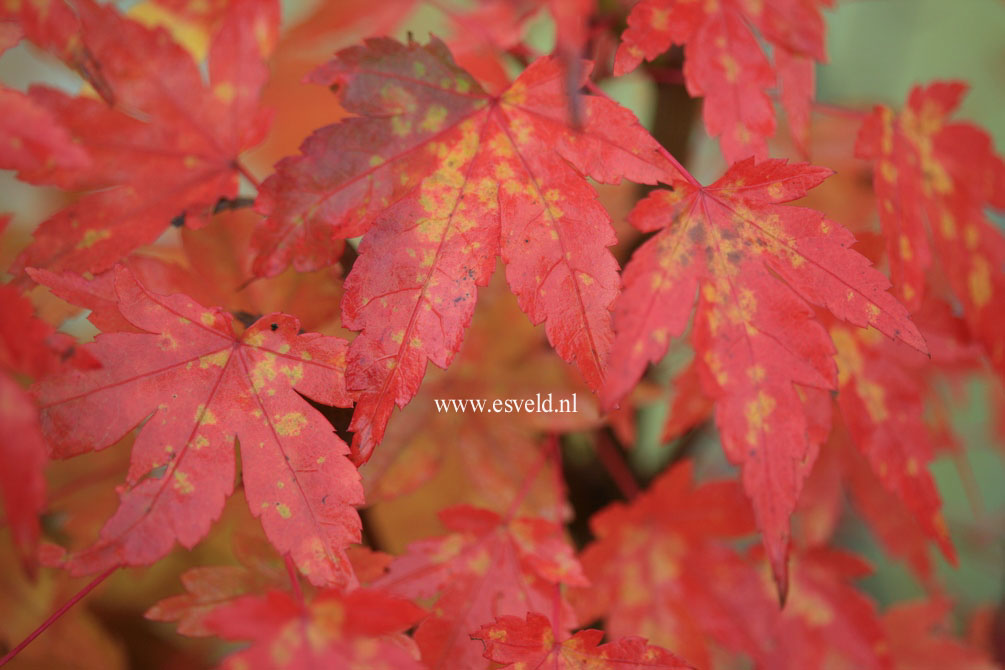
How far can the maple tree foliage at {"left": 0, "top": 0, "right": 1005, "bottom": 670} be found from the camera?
41 cm

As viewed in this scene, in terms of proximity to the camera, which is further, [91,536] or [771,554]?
[91,536]

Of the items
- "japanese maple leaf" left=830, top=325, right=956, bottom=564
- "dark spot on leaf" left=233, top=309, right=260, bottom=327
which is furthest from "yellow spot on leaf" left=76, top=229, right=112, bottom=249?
"japanese maple leaf" left=830, top=325, right=956, bottom=564

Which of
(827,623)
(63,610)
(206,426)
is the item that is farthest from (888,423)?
(63,610)

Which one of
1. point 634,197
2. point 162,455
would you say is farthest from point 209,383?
point 634,197

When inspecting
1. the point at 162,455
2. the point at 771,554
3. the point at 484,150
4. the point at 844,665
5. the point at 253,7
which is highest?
the point at 253,7

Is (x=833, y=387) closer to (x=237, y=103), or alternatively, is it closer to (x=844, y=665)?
(x=844, y=665)

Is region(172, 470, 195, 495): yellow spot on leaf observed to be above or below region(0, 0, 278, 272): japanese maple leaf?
below

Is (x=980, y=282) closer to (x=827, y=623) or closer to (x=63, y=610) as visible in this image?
(x=827, y=623)

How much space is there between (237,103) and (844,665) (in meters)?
0.80

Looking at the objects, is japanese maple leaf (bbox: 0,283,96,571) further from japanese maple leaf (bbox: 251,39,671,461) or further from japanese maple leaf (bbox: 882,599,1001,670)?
japanese maple leaf (bbox: 882,599,1001,670)

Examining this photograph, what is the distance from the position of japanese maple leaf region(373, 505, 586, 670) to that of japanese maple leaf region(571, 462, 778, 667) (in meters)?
0.10

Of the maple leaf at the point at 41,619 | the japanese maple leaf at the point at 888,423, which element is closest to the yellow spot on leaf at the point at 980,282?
the japanese maple leaf at the point at 888,423

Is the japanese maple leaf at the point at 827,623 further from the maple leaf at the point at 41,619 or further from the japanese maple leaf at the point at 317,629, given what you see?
the maple leaf at the point at 41,619

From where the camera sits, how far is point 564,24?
36 cm
